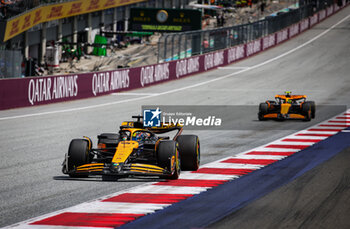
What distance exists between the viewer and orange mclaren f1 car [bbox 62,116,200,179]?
10.1 meters

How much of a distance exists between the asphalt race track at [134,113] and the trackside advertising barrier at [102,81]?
1.90ft

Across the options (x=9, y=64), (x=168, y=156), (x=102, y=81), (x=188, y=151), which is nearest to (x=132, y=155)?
(x=168, y=156)

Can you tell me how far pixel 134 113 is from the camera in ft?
74.9

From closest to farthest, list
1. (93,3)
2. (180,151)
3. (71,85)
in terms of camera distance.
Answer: (180,151)
(71,85)
(93,3)

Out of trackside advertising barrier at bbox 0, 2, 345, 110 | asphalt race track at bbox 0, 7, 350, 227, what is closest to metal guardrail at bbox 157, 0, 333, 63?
trackside advertising barrier at bbox 0, 2, 345, 110

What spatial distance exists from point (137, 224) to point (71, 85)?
20.0m

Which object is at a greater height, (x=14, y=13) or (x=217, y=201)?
(x=14, y=13)

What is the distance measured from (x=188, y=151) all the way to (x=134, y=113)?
1172 cm

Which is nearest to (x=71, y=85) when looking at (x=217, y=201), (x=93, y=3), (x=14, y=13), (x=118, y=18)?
(x=14, y=13)

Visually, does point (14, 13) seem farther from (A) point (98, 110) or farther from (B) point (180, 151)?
(B) point (180, 151)

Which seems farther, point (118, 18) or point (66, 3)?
point (118, 18)

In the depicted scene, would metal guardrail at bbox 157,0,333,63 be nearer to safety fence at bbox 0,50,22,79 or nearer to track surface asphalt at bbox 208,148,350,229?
safety fence at bbox 0,50,22,79

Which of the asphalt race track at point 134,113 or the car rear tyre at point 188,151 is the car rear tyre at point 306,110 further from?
the car rear tyre at point 188,151

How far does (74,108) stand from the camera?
24391 millimetres
